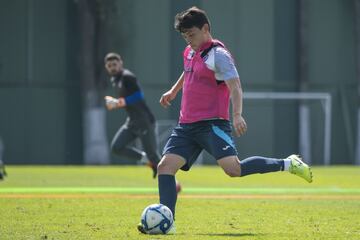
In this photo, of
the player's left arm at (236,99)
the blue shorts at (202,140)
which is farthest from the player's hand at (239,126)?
the blue shorts at (202,140)

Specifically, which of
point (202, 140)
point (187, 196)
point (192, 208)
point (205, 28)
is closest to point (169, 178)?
point (202, 140)

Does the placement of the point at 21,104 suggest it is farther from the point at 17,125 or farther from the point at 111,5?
the point at 111,5

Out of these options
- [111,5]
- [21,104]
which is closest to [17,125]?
[21,104]

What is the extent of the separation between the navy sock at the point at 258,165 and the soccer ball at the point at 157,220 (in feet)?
3.17

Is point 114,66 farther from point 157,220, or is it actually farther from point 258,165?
point 157,220

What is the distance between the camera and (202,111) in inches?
402

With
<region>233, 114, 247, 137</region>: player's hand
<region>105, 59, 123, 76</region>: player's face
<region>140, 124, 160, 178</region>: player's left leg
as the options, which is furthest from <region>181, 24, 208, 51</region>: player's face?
<region>105, 59, 123, 76</region>: player's face

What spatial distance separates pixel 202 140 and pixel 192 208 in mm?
3034

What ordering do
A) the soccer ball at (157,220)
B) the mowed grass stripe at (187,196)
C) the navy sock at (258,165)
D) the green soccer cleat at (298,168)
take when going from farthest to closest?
the mowed grass stripe at (187,196)
the green soccer cleat at (298,168)
the navy sock at (258,165)
the soccer ball at (157,220)

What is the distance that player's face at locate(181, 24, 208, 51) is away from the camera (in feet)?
33.0

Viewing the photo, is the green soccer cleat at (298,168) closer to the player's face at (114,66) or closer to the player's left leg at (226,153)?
the player's left leg at (226,153)

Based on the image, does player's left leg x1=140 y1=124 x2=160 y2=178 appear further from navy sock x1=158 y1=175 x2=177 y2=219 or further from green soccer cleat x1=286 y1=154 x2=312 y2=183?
navy sock x1=158 y1=175 x2=177 y2=219

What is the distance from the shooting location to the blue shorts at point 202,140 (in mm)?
10172

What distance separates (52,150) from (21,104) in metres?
1.77
